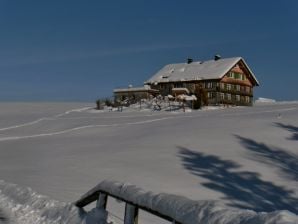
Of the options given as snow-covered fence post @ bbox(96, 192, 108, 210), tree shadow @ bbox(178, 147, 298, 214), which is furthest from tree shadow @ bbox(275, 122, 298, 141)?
snow-covered fence post @ bbox(96, 192, 108, 210)

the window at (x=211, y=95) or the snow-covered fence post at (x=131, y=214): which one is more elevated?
the snow-covered fence post at (x=131, y=214)

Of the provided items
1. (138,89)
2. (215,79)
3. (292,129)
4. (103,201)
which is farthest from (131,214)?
(138,89)

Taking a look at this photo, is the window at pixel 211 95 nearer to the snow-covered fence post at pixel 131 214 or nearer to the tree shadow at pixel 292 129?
the tree shadow at pixel 292 129

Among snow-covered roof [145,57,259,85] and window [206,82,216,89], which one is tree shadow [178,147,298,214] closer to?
window [206,82,216,89]

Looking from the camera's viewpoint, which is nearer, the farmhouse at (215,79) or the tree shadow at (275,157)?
the tree shadow at (275,157)

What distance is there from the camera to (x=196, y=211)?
4.61 meters

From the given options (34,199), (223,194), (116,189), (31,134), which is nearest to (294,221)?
(116,189)

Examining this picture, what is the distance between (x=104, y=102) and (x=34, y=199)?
48176 mm

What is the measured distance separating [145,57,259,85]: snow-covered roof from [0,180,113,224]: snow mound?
151 ft

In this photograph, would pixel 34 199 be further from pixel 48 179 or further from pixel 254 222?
pixel 254 222

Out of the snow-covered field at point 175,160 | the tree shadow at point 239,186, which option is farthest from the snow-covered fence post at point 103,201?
the tree shadow at point 239,186

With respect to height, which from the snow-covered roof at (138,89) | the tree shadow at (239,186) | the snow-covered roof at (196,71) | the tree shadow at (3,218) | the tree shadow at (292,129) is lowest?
the tree shadow at (239,186)

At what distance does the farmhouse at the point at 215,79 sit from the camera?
55531mm

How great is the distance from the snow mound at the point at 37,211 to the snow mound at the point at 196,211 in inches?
49.9
